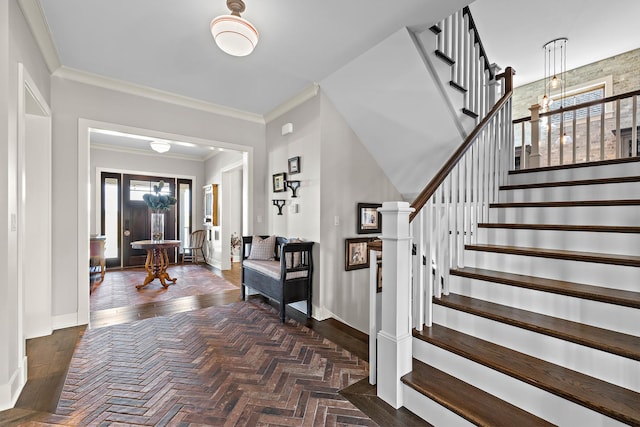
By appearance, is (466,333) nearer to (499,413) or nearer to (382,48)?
(499,413)

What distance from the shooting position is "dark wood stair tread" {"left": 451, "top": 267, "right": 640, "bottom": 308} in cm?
156

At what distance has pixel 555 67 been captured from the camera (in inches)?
184

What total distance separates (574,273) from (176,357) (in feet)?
10.1

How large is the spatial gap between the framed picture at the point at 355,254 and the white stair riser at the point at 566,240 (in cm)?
157

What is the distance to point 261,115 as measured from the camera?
15.0 feet

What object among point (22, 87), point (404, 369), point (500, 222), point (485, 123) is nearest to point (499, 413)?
point (404, 369)

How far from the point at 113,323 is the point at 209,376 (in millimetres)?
1784

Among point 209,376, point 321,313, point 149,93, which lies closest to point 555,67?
point 321,313

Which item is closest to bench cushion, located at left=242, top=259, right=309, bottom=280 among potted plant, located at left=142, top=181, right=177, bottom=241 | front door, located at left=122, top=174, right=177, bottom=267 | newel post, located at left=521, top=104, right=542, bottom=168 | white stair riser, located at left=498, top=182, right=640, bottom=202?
potted plant, located at left=142, top=181, right=177, bottom=241

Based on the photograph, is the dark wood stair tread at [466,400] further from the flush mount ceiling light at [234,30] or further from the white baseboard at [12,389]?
the flush mount ceiling light at [234,30]

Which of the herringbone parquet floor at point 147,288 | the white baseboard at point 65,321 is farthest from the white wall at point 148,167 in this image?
the white baseboard at point 65,321

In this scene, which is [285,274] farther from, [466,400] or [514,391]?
[514,391]

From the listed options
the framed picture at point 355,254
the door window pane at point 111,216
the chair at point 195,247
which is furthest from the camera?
the chair at point 195,247

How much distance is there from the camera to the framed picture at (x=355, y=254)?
3762 millimetres
